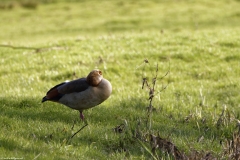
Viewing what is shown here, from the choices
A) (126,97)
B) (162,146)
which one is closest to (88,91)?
(162,146)

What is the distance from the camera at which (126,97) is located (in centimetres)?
1190

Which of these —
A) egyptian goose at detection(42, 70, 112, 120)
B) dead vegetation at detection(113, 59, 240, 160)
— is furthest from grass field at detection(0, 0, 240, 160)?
egyptian goose at detection(42, 70, 112, 120)

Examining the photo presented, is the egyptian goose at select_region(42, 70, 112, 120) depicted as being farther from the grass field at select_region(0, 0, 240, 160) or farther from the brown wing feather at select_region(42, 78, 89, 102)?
the grass field at select_region(0, 0, 240, 160)

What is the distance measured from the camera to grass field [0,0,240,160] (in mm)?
7488

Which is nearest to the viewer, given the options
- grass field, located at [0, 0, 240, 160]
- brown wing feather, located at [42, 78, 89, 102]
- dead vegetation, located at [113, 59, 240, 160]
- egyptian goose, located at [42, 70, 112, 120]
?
dead vegetation, located at [113, 59, 240, 160]

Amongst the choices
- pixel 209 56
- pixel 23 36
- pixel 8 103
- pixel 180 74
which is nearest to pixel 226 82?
pixel 180 74

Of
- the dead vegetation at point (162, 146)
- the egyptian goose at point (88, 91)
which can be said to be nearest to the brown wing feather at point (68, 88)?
the egyptian goose at point (88, 91)

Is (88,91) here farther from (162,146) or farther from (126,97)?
(126,97)

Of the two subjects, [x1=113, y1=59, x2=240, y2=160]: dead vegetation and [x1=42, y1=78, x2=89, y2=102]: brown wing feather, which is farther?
[x1=42, y1=78, x2=89, y2=102]: brown wing feather

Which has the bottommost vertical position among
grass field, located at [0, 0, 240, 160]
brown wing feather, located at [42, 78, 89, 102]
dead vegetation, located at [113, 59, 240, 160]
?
grass field, located at [0, 0, 240, 160]

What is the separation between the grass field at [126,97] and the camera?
749cm

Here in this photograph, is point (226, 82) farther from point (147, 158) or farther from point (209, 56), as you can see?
point (147, 158)

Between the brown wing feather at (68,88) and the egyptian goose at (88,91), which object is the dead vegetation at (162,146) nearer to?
the egyptian goose at (88,91)

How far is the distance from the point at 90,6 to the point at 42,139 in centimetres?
4303
